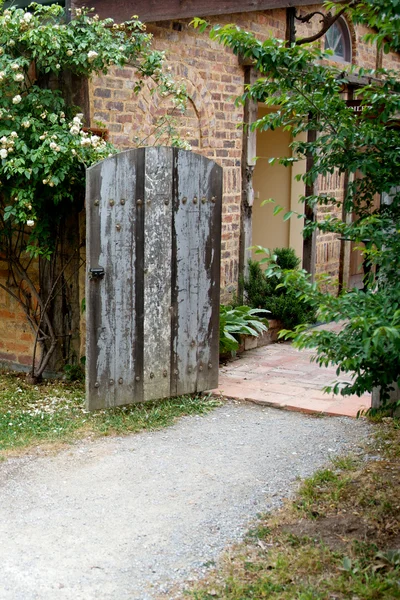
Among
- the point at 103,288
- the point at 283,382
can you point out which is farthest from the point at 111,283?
the point at 283,382

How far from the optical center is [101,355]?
6.37 metres

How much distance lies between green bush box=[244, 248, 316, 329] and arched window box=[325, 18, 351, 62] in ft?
11.1

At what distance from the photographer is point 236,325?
8492mm

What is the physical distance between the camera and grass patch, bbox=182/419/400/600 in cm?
384

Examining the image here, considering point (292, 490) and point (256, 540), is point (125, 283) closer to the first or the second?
point (292, 490)

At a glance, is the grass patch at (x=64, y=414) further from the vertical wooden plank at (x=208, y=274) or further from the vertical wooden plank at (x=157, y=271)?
the vertical wooden plank at (x=208, y=274)

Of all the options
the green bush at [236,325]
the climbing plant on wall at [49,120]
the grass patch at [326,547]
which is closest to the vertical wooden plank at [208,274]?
the climbing plant on wall at [49,120]

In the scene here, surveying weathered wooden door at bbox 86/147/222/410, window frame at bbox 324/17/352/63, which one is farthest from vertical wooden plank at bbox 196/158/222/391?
window frame at bbox 324/17/352/63

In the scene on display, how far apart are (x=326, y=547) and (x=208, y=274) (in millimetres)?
3117

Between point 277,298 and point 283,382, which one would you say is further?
point 277,298

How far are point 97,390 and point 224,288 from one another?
122 inches

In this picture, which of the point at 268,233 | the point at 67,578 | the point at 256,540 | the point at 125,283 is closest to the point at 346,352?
the point at 256,540

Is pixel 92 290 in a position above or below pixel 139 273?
below

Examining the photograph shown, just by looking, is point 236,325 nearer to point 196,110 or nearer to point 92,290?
point 196,110
